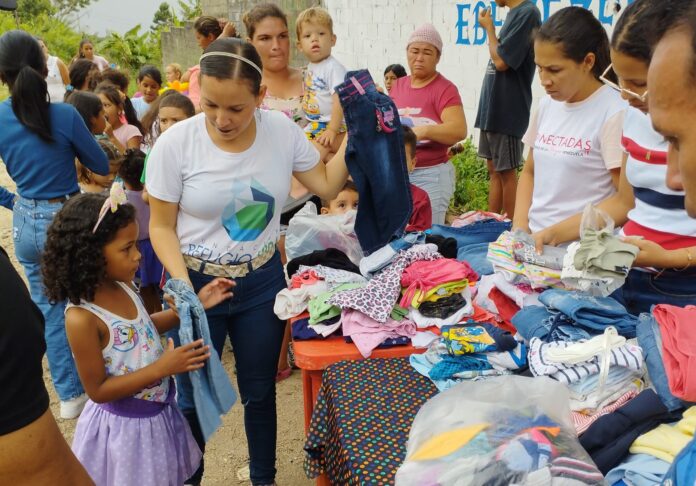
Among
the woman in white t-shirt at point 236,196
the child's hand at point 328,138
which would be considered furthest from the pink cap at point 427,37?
the woman in white t-shirt at point 236,196

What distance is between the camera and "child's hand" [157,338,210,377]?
228cm

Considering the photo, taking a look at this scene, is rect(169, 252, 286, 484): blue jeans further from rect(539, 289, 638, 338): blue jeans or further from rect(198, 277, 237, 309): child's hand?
rect(539, 289, 638, 338): blue jeans

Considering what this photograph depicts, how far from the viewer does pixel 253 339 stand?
2.68 meters

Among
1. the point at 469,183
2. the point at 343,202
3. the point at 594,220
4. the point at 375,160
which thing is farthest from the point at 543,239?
the point at 469,183

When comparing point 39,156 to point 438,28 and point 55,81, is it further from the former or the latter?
point 438,28

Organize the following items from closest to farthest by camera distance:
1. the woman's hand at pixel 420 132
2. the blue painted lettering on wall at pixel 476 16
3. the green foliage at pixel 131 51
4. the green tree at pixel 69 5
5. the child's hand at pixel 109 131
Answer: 1. the woman's hand at pixel 420 132
2. the child's hand at pixel 109 131
3. the blue painted lettering on wall at pixel 476 16
4. the green foliage at pixel 131 51
5. the green tree at pixel 69 5

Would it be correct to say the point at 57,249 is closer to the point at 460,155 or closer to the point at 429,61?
the point at 429,61

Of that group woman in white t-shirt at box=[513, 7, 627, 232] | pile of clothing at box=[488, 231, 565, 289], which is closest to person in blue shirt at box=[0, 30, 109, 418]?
pile of clothing at box=[488, 231, 565, 289]

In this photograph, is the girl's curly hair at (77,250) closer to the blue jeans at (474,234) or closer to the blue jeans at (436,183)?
the blue jeans at (474,234)

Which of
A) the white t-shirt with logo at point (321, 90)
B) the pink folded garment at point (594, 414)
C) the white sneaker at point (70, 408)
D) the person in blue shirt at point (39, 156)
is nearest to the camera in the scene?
the pink folded garment at point (594, 414)

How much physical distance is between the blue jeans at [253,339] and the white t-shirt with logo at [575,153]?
1226mm

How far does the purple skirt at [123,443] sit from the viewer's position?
2307 millimetres

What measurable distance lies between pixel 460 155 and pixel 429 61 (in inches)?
110

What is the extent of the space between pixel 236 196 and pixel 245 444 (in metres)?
1.75
